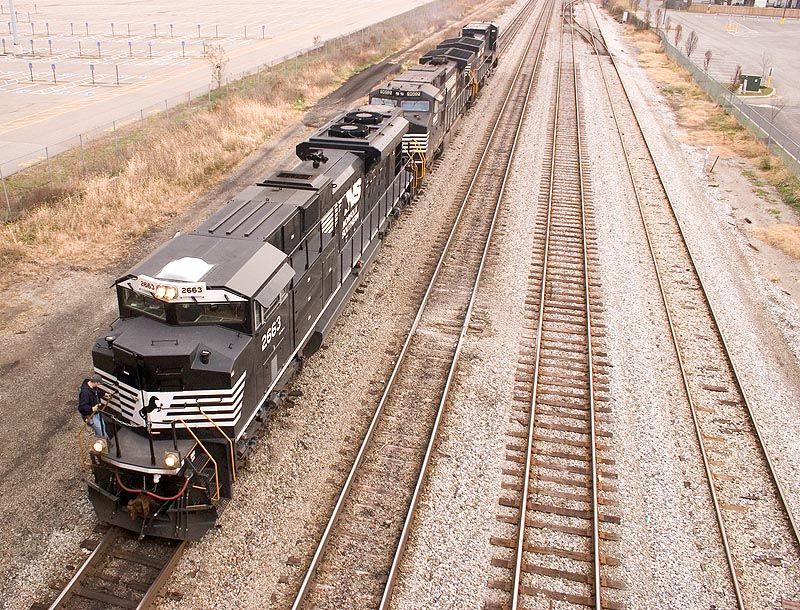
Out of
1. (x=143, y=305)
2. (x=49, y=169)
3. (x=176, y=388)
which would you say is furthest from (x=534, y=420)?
(x=49, y=169)

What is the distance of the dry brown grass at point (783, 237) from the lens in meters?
20.8

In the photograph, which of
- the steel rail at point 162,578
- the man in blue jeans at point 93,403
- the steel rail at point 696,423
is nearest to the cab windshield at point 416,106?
the steel rail at point 696,423

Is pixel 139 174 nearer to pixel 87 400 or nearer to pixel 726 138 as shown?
pixel 87 400

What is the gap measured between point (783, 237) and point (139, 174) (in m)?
22.7

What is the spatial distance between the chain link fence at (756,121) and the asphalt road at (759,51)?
159cm

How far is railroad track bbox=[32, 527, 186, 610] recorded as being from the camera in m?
8.84

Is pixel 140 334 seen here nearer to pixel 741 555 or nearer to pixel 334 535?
pixel 334 535

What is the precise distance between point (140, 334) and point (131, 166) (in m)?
17.6

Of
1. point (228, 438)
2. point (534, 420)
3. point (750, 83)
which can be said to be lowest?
point (534, 420)

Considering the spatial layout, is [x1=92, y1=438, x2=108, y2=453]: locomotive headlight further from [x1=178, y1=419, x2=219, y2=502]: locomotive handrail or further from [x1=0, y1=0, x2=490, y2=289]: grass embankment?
[x1=0, y1=0, x2=490, y2=289]: grass embankment

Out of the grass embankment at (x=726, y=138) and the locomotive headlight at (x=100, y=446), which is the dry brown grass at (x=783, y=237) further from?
the locomotive headlight at (x=100, y=446)

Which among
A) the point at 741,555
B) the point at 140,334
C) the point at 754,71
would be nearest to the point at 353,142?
the point at 140,334

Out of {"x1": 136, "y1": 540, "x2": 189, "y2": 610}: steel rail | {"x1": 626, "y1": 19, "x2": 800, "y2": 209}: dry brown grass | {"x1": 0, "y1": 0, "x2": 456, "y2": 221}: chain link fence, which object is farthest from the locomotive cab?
{"x1": 626, "y1": 19, "x2": 800, "y2": 209}: dry brown grass

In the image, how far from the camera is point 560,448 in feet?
40.1
